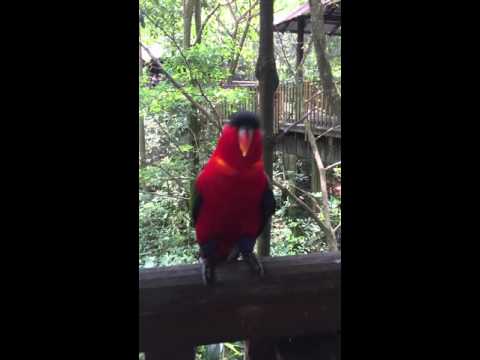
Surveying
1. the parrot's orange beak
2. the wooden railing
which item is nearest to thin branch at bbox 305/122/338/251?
the wooden railing

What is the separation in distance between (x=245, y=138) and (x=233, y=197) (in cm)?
21

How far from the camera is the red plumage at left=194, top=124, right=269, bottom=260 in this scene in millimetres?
984

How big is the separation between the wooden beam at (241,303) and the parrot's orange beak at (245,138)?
0.27 meters

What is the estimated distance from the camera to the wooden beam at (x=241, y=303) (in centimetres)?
68

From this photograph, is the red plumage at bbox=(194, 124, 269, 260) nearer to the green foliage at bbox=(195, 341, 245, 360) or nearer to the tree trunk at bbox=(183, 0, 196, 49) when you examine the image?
the green foliage at bbox=(195, 341, 245, 360)

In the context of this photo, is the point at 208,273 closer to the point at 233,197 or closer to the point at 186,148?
the point at 233,197

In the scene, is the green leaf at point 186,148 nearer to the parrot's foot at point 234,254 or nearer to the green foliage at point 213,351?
the green foliage at point 213,351

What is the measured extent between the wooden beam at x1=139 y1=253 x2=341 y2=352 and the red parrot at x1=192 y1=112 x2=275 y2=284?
20 cm
